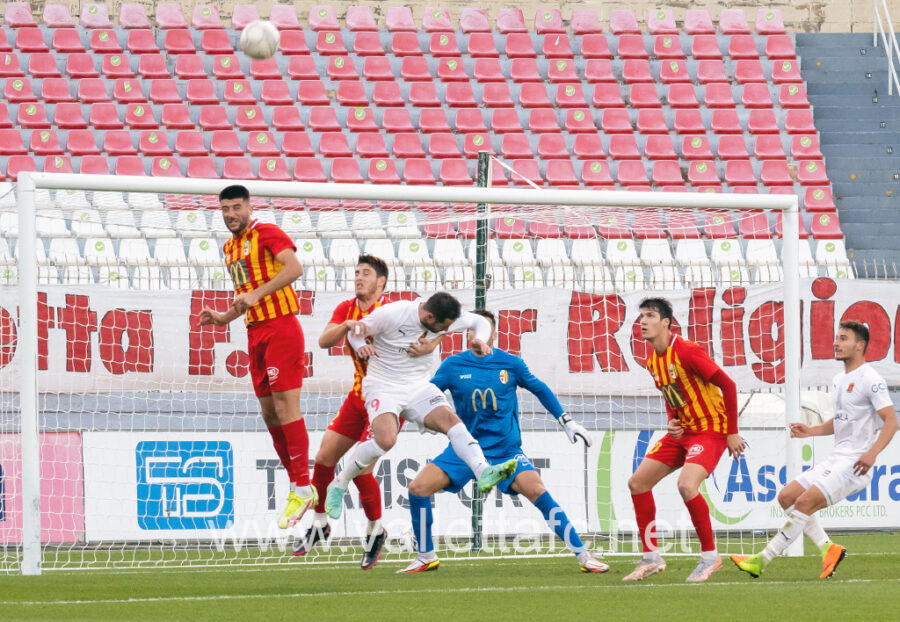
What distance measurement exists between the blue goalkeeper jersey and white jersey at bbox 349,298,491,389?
1.29ft

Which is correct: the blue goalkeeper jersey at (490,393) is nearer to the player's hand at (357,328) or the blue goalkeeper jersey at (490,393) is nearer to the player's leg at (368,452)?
the player's leg at (368,452)

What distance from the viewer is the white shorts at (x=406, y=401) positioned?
8.51 metres

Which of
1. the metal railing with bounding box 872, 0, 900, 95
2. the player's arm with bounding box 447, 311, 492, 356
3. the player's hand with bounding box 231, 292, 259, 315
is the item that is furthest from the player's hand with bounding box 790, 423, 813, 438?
the metal railing with bounding box 872, 0, 900, 95

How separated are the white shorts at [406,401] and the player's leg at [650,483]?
4.46ft

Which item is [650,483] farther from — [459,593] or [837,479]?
[459,593]

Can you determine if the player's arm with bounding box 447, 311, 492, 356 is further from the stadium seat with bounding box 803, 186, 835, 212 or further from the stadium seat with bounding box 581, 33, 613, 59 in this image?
the stadium seat with bounding box 581, 33, 613, 59

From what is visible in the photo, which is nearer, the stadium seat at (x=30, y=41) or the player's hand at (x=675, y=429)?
the player's hand at (x=675, y=429)

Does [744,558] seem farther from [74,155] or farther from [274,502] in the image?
[74,155]

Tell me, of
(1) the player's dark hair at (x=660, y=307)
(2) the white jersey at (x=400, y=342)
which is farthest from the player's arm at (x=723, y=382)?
(2) the white jersey at (x=400, y=342)

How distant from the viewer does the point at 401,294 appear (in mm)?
11766

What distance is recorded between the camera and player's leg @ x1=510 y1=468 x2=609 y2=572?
346 inches

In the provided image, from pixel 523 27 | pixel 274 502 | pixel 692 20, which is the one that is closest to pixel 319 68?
pixel 523 27

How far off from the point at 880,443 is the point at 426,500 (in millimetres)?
2947

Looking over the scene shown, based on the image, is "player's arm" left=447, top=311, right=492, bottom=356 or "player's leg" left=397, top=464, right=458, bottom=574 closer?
"player's arm" left=447, top=311, right=492, bottom=356
